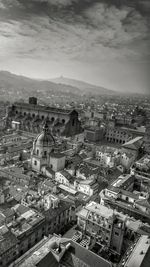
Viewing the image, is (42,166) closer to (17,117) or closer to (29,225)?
(29,225)

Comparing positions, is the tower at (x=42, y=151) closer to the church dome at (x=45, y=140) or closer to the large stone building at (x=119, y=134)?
the church dome at (x=45, y=140)

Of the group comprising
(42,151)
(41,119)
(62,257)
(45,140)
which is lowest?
(62,257)

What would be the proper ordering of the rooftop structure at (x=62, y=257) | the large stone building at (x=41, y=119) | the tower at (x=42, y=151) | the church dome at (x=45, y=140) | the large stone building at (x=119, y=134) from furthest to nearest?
the large stone building at (x=119, y=134) < the large stone building at (x=41, y=119) < the church dome at (x=45, y=140) < the tower at (x=42, y=151) < the rooftop structure at (x=62, y=257)

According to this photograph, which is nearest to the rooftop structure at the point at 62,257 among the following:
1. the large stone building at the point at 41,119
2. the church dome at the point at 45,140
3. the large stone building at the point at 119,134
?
the church dome at the point at 45,140

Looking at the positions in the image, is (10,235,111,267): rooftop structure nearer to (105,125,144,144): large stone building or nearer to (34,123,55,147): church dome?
(34,123,55,147): church dome

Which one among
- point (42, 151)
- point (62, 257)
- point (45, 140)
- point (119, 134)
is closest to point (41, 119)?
point (119, 134)

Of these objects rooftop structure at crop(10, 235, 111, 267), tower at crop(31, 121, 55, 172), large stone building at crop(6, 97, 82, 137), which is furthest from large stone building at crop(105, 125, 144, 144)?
rooftop structure at crop(10, 235, 111, 267)

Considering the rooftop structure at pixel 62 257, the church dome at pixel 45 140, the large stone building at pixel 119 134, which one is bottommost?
the rooftop structure at pixel 62 257

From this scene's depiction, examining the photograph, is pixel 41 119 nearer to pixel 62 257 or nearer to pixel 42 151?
pixel 42 151
